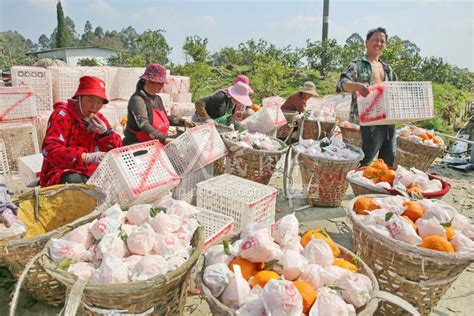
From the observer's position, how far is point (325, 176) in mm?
3268

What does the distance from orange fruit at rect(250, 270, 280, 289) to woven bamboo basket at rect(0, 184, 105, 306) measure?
37.8 inches

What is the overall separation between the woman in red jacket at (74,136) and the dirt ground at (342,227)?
34.5 inches

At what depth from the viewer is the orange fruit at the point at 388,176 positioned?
8.83 ft

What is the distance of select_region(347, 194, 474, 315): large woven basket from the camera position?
1.62m

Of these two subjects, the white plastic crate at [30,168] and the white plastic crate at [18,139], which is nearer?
the white plastic crate at [30,168]

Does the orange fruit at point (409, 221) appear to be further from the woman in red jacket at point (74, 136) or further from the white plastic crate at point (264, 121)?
the white plastic crate at point (264, 121)

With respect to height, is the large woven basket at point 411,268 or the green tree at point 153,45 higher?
the green tree at point 153,45

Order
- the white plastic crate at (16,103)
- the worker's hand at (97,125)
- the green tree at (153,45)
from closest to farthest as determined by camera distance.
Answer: the worker's hand at (97,125) < the white plastic crate at (16,103) < the green tree at (153,45)

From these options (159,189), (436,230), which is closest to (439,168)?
(436,230)

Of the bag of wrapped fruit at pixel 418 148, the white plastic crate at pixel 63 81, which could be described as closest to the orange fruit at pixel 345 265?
the bag of wrapped fruit at pixel 418 148

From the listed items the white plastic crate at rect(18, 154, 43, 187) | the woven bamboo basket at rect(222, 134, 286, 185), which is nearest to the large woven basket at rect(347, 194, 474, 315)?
the woven bamboo basket at rect(222, 134, 286, 185)

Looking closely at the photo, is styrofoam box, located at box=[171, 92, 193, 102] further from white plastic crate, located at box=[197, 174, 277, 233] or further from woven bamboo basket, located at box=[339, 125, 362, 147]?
white plastic crate, located at box=[197, 174, 277, 233]

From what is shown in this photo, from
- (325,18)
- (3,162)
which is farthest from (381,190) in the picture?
(325,18)

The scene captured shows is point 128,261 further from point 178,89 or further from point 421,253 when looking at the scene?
point 178,89
